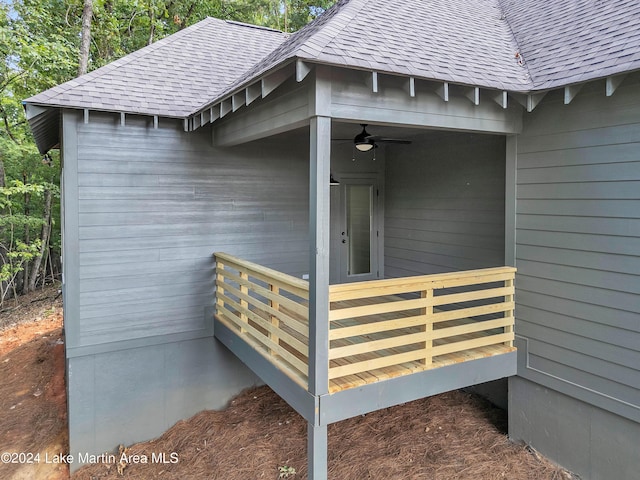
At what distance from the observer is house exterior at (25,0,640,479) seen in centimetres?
329

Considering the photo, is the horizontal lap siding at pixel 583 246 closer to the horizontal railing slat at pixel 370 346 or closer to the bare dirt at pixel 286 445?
the bare dirt at pixel 286 445

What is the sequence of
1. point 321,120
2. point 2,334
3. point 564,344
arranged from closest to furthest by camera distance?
point 321,120 < point 564,344 < point 2,334

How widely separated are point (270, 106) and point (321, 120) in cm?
89

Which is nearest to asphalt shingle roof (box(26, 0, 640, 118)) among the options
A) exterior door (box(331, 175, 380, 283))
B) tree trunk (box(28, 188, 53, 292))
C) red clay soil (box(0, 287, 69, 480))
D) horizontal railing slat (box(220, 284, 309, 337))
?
horizontal railing slat (box(220, 284, 309, 337))

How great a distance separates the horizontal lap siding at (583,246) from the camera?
11.0 ft

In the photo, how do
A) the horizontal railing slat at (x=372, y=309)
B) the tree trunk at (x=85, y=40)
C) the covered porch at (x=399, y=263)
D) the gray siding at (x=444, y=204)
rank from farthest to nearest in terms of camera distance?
the tree trunk at (x=85, y=40)
the gray siding at (x=444, y=204)
the horizontal railing slat at (x=372, y=309)
the covered porch at (x=399, y=263)

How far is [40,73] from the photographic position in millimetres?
10016

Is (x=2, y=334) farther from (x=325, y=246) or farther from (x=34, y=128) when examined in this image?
(x=325, y=246)

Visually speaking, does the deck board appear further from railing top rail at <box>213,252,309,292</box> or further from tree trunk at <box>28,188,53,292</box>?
tree trunk at <box>28,188,53,292</box>

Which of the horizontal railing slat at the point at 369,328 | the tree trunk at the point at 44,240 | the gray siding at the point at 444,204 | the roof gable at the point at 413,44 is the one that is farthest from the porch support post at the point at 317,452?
the tree trunk at the point at 44,240

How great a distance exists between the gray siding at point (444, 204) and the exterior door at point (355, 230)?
0.76ft

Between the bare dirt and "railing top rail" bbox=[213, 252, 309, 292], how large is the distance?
198cm

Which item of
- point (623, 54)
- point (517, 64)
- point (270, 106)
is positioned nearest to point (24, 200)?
point (270, 106)

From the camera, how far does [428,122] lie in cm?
354
